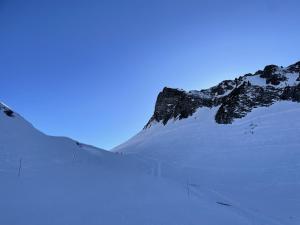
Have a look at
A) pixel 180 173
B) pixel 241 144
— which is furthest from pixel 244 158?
pixel 180 173

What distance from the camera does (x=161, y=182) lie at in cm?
2095

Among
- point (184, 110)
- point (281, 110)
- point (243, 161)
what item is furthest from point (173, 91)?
point (243, 161)

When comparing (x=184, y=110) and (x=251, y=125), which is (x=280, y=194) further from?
(x=184, y=110)

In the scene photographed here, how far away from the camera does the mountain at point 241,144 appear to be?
2142 centimetres

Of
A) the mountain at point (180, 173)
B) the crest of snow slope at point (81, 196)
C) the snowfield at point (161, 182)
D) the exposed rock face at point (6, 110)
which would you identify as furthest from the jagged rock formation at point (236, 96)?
the crest of snow slope at point (81, 196)

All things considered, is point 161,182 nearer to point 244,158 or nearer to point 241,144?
point 244,158

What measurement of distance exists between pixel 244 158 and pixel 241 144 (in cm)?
555

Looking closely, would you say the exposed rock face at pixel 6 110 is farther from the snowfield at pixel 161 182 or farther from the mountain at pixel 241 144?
the mountain at pixel 241 144

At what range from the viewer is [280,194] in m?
22.1

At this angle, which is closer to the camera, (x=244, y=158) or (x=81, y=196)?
(x=81, y=196)

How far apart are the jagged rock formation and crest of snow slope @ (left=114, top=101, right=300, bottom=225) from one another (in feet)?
6.64

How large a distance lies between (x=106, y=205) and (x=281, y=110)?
3854 centimetres

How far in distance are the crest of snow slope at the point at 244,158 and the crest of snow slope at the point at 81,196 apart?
275cm

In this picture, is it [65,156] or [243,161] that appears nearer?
[65,156]
